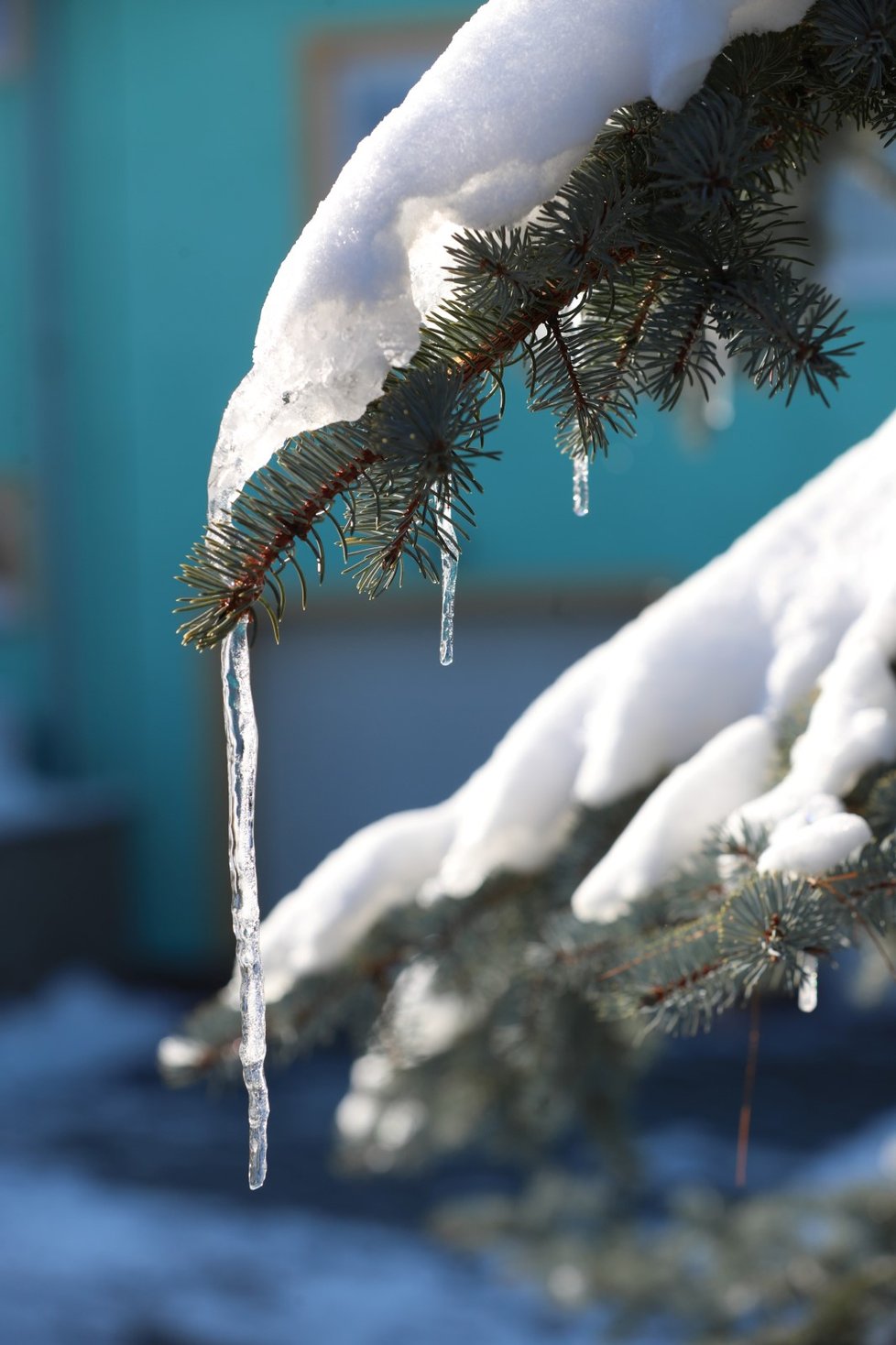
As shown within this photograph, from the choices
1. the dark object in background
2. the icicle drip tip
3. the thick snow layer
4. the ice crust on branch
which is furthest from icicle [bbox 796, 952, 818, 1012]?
the dark object in background

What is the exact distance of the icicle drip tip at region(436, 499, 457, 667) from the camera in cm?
104

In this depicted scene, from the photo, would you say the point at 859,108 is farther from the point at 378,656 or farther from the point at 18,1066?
the point at 378,656

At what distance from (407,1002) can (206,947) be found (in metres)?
5.83

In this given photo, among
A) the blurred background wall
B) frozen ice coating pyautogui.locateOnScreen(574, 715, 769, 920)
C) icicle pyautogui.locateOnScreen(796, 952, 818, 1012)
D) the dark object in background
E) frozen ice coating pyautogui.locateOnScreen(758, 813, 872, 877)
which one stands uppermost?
the blurred background wall

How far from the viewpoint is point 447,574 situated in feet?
4.00

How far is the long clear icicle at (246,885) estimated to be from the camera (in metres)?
1.21

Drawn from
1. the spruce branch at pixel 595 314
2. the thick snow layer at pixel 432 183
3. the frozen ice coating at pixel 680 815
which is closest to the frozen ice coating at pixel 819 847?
the frozen ice coating at pixel 680 815

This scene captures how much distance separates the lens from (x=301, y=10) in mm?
7355

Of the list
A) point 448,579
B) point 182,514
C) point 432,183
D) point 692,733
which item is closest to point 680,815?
point 692,733

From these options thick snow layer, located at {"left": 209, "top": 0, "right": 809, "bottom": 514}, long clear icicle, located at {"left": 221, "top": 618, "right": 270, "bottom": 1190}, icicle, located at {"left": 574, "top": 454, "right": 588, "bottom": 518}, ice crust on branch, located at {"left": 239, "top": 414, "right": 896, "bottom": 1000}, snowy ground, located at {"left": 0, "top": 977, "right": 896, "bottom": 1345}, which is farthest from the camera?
snowy ground, located at {"left": 0, "top": 977, "right": 896, "bottom": 1345}

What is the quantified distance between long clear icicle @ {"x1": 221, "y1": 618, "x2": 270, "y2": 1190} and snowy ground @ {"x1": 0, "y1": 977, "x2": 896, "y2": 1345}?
97.7 inches

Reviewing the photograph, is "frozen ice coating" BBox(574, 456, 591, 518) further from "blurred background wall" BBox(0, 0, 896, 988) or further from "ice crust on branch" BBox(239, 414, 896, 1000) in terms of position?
"blurred background wall" BBox(0, 0, 896, 988)

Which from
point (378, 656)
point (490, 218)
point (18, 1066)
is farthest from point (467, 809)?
point (378, 656)

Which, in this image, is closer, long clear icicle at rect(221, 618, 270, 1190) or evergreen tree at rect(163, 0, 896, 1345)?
evergreen tree at rect(163, 0, 896, 1345)
